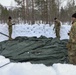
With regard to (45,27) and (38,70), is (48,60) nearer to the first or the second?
(38,70)

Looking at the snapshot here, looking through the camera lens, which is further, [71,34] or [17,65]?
[71,34]

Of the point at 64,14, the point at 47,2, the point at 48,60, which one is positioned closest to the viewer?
the point at 48,60

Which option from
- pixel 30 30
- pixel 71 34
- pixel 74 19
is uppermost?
pixel 74 19

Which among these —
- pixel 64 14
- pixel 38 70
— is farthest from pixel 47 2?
pixel 38 70

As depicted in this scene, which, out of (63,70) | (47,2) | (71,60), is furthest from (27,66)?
(47,2)

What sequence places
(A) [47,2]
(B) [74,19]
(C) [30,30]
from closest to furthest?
(B) [74,19] → (C) [30,30] → (A) [47,2]

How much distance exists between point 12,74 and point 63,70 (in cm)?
88

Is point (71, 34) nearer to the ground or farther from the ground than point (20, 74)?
farther from the ground

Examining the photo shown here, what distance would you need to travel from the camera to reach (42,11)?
104 feet

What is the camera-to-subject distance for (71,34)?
17.2ft

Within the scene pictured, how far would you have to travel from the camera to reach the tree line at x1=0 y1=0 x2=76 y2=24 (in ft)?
92.2

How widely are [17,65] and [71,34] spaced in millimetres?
1626

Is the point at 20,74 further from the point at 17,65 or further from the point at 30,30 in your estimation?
the point at 30,30

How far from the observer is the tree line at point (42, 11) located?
92.2 ft
